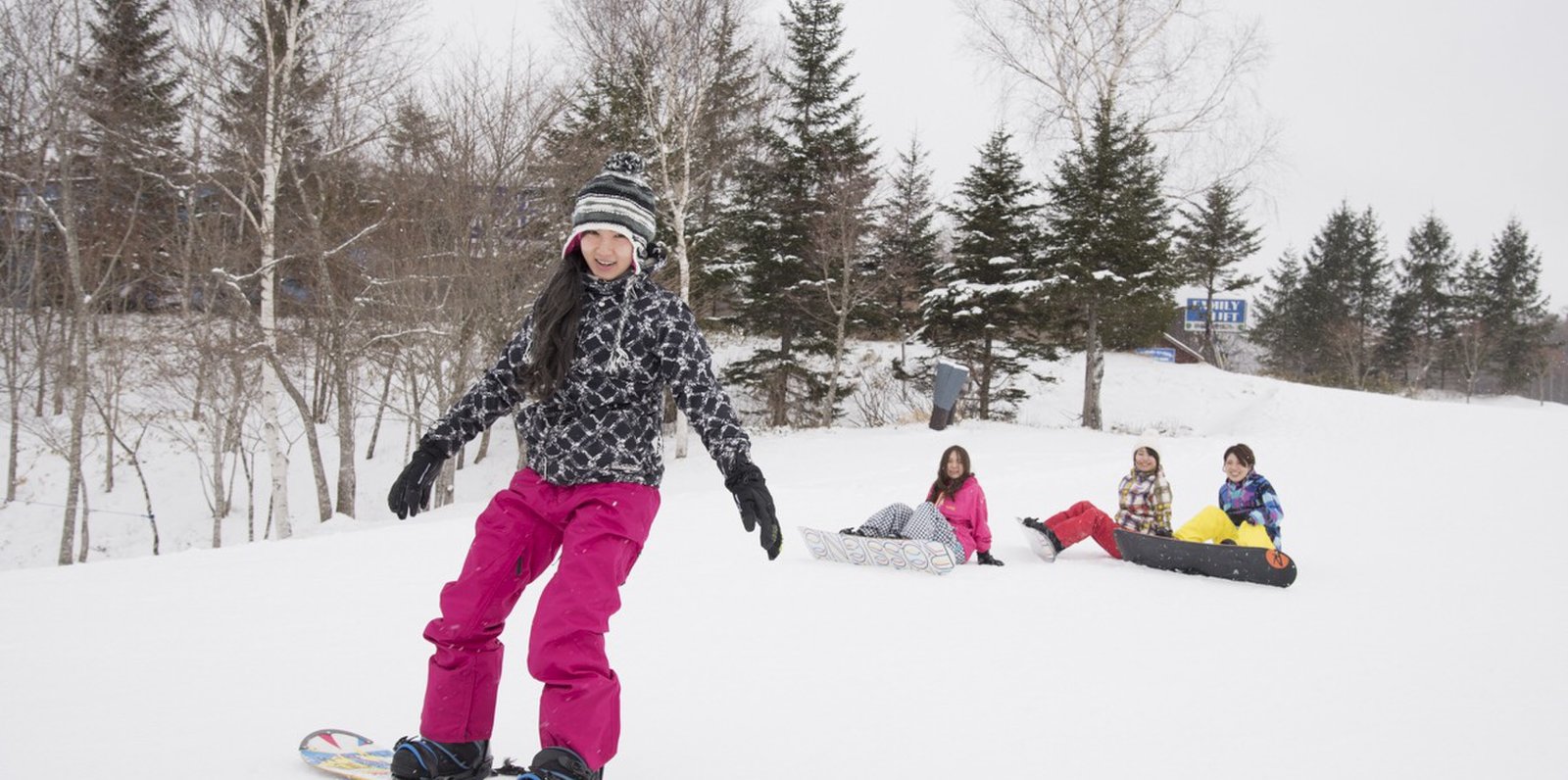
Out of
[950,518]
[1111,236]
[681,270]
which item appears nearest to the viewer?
[950,518]

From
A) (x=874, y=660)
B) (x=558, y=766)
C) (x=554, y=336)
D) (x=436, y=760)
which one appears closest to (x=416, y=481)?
(x=554, y=336)

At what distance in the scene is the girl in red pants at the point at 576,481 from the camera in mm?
2053

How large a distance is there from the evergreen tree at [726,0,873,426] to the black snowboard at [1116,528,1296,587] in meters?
14.7

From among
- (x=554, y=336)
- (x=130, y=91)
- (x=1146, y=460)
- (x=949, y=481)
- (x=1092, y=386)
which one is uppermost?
(x=130, y=91)

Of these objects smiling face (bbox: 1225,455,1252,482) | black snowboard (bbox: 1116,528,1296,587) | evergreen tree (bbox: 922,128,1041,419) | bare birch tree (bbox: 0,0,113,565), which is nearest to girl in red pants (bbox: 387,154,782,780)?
black snowboard (bbox: 1116,528,1296,587)

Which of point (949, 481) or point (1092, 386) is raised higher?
point (1092, 386)

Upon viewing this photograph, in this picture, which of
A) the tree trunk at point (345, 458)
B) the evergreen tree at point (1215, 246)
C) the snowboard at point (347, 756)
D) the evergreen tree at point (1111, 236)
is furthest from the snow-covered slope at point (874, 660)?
the evergreen tree at point (1215, 246)

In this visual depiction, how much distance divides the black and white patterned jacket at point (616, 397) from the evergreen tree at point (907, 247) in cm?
2038

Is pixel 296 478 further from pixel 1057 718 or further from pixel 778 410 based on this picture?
pixel 1057 718

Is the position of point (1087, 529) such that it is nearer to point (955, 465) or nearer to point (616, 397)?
point (955, 465)

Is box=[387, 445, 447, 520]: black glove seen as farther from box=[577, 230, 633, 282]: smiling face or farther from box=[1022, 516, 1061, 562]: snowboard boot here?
box=[1022, 516, 1061, 562]: snowboard boot

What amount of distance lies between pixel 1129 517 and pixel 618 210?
5.73 metres

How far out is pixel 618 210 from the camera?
7.82ft

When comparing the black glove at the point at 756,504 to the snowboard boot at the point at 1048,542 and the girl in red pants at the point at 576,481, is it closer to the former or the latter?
the girl in red pants at the point at 576,481
